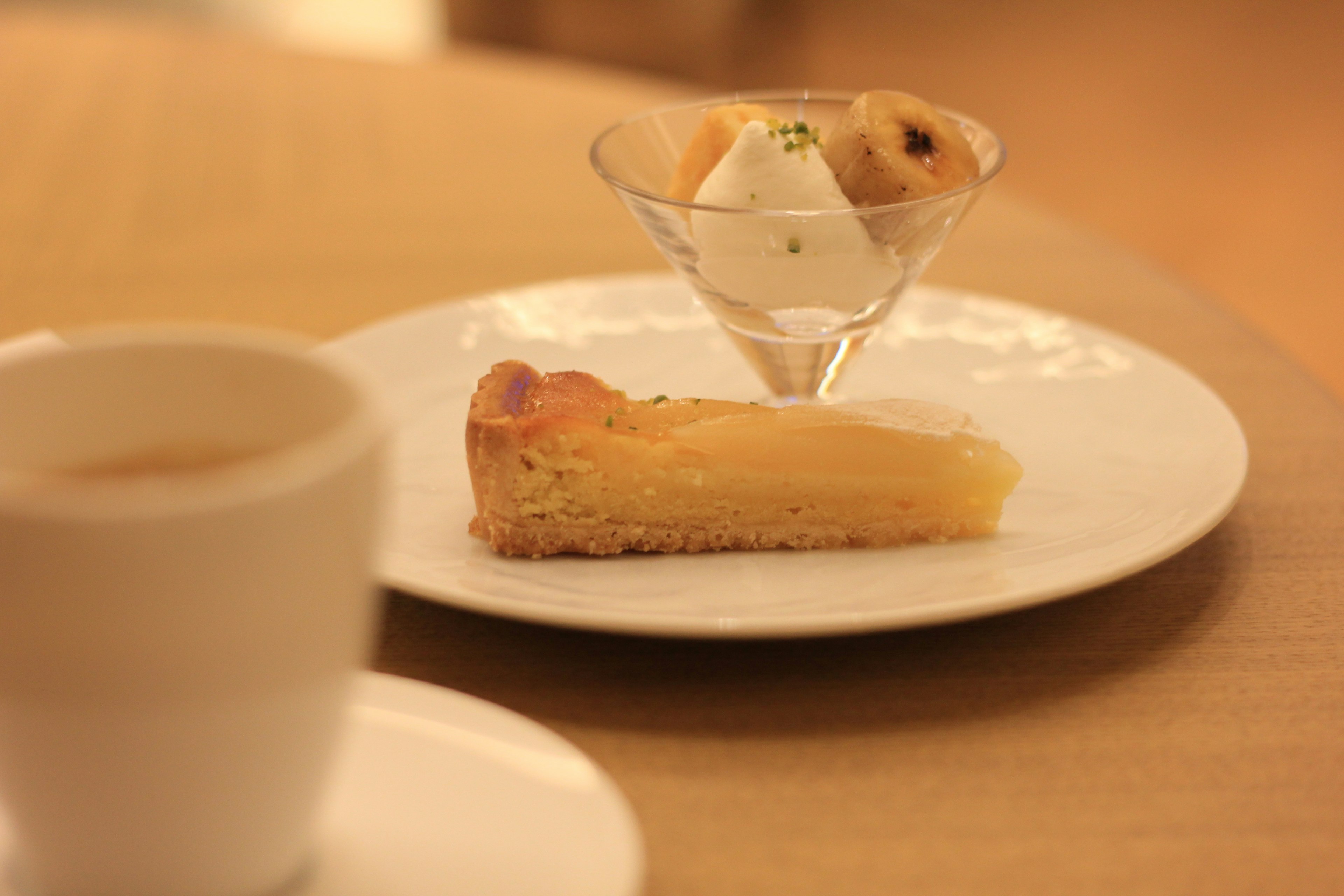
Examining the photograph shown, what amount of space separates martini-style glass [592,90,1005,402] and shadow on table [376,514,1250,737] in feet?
1.25

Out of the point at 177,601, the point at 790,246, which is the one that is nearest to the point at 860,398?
the point at 790,246

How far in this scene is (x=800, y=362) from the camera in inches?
50.2

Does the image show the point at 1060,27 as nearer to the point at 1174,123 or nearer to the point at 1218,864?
the point at 1174,123

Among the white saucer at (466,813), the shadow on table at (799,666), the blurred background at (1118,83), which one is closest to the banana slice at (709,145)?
the shadow on table at (799,666)

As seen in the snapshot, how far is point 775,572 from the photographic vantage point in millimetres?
943

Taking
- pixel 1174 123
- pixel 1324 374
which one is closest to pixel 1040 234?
pixel 1324 374

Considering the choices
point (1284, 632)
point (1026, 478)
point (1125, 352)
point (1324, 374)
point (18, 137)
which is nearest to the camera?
point (1284, 632)

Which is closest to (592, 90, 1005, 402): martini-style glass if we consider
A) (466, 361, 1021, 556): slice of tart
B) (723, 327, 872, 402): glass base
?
(723, 327, 872, 402): glass base

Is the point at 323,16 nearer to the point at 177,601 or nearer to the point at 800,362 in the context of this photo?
the point at 800,362

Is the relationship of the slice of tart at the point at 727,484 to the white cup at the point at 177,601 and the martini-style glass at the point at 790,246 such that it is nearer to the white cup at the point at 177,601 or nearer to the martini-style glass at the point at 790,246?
the martini-style glass at the point at 790,246

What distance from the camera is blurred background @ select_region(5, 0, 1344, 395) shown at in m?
3.96

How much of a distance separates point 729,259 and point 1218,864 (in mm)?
685

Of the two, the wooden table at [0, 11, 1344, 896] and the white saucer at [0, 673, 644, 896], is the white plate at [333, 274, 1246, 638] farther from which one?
the white saucer at [0, 673, 644, 896]

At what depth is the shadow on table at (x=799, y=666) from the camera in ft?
2.61
